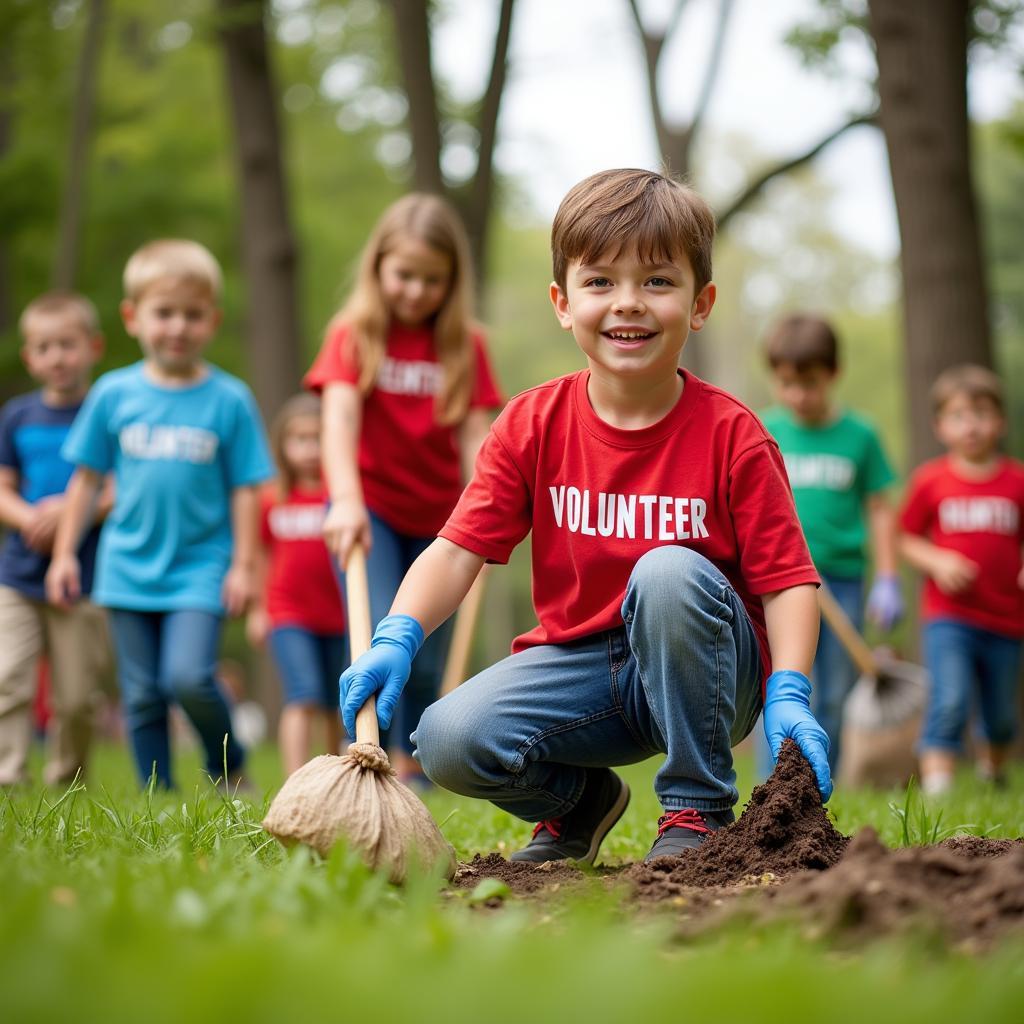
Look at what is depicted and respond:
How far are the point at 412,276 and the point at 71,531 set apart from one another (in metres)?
1.63

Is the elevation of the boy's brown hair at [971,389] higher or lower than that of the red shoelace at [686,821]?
higher

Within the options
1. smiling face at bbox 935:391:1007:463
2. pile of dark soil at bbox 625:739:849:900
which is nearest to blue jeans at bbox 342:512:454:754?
pile of dark soil at bbox 625:739:849:900

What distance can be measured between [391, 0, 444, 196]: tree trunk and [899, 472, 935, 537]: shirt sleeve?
4534 millimetres

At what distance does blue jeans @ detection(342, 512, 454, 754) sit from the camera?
4.64 metres

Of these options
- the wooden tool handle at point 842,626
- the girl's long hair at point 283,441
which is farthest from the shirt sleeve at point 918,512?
the girl's long hair at point 283,441

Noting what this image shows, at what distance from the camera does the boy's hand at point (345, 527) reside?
13.3ft

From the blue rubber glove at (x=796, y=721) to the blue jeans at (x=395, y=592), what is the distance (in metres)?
1.97

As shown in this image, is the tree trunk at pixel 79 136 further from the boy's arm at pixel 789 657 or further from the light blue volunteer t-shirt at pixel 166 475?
the boy's arm at pixel 789 657

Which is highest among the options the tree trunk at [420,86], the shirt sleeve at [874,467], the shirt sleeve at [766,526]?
the tree trunk at [420,86]

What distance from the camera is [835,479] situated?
6.00m

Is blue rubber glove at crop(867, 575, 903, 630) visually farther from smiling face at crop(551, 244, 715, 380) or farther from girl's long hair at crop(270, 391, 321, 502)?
smiling face at crop(551, 244, 715, 380)

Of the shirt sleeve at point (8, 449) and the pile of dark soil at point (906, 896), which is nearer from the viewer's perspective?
Result: the pile of dark soil at point (906, 896)

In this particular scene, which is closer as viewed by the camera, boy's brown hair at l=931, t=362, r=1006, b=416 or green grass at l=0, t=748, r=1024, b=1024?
green grass at l=0, t=748, r=1024, b=1024

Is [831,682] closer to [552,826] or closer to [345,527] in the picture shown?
[345,527]
